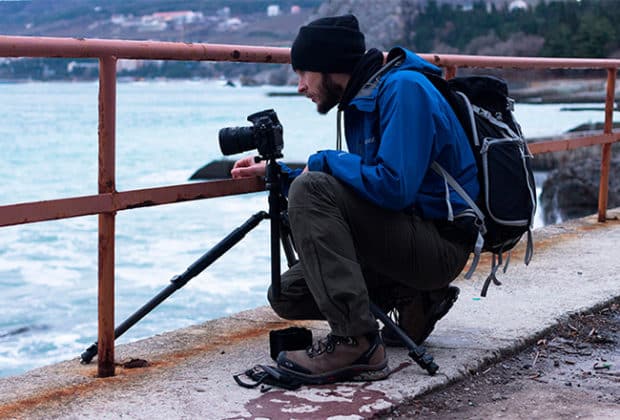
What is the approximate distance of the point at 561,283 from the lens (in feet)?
14.8

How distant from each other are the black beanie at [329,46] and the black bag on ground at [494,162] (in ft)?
0.82

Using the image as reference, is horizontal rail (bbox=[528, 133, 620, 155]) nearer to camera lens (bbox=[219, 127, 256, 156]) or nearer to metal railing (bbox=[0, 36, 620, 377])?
metal railing (bbox=[0, 36, 620, 377])

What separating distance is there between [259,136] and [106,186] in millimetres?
489

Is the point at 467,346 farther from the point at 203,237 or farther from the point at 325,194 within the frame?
the point at 203,237

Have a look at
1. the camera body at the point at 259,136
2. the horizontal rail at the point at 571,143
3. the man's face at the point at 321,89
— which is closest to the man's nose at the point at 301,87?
the man's face at the point at 321,89

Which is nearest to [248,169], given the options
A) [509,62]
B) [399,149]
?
[399,149]

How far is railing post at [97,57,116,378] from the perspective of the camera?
2.91 metres

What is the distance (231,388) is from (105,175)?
749 millimetres

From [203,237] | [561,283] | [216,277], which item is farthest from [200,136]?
[561,283]

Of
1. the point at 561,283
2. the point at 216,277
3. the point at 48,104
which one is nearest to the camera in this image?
the point at 561,283

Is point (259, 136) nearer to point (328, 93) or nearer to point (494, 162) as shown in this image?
point (328, 93)

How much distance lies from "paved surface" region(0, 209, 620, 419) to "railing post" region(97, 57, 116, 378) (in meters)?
0.19

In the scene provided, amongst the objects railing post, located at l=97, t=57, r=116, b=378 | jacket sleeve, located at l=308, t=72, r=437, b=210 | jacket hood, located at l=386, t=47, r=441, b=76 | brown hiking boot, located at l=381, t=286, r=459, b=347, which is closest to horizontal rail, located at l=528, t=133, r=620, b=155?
brown hiking boot, located at l=381, t=286, r=459, b=347

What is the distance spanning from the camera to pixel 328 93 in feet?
9.83
